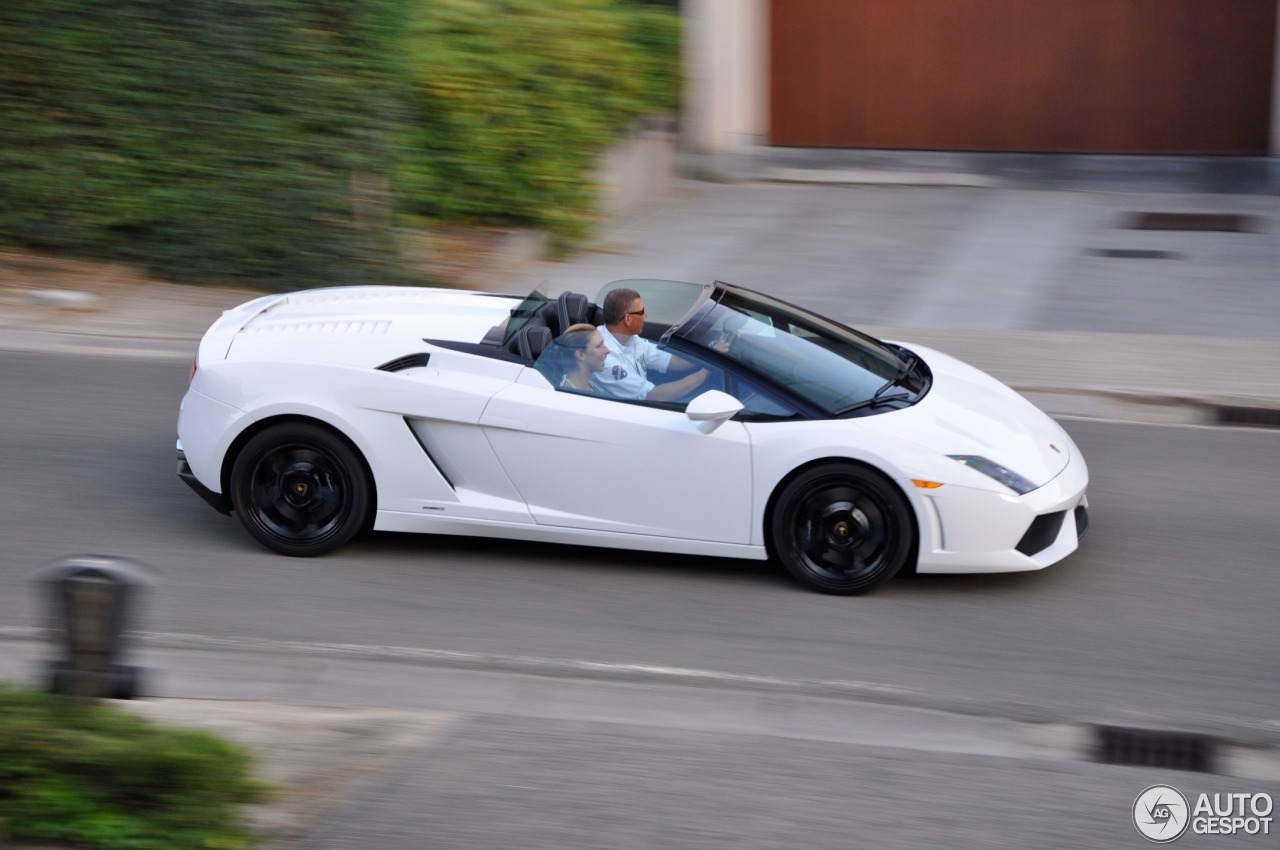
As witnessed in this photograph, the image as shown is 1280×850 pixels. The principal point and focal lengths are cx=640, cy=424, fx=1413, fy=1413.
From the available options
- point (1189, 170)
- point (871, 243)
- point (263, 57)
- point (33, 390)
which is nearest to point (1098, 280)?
point (871, 243)

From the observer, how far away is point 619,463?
20.6 ft

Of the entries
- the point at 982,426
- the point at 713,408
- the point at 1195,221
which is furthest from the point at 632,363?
the point at 1195,221

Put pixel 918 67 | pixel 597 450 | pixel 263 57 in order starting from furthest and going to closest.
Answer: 1. pixel 918 67
2. pixel 263 57
3. pixel 597 450

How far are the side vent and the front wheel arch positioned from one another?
1729 mm

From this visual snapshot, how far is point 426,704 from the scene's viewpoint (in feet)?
17.4

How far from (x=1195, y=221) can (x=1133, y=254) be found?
1852 millimetres

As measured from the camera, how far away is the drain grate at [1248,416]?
30.6 ft

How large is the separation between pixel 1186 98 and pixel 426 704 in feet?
49.6

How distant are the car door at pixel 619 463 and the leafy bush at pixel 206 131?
5823 mm

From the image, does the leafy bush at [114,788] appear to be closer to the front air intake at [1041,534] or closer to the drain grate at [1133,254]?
the front air intake at [1041,534]

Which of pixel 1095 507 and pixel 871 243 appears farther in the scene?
pixel 871 243

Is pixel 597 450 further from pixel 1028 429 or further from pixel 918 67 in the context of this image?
pixel 918 67

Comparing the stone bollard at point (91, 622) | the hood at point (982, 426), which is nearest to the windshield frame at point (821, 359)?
the hood at point (982, 426)

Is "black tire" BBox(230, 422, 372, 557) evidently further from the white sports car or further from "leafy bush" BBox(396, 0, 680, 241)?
"leafy bush" BBox(396, 0, 680, 241)
